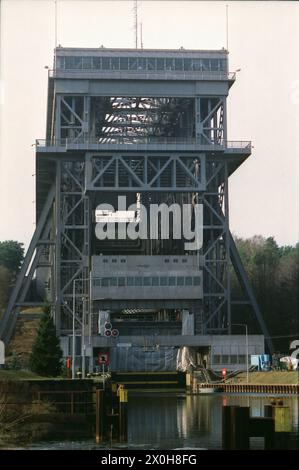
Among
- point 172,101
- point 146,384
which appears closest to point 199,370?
point 146,384

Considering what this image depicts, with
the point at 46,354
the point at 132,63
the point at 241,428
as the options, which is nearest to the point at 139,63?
the point at 132,63

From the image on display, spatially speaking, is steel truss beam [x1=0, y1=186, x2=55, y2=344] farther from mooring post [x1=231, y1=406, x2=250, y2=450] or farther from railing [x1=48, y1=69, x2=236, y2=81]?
mooring post [x1=231, y1=406, x2=250, y2=450]

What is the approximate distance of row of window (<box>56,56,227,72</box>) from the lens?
144125mm

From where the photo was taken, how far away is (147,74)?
142m

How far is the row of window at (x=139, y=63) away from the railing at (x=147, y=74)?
2.47 feet

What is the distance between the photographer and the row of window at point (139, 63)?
144m

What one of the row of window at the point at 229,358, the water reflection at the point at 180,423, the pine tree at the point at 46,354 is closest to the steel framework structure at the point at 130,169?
the row of window at the point at 229,358

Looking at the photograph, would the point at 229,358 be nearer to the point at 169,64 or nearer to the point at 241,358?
the point at 241,358

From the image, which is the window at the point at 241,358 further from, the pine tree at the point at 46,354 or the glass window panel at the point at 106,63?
the pine tree at the point at 46,354

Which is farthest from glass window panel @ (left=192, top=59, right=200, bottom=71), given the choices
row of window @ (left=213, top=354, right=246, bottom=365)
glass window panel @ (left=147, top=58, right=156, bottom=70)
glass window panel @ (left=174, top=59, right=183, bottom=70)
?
row of window @ (left=213, top=354, right=246, bottom=365)

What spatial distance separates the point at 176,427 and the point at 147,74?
8664cm

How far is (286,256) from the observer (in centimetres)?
18425
